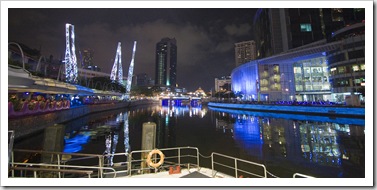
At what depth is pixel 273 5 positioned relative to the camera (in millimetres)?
6660

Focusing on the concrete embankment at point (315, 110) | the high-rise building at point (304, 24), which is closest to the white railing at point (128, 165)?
the concrete embankment at point (315, 110)

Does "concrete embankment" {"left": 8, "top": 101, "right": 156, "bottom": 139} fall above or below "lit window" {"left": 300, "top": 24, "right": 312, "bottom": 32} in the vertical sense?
below

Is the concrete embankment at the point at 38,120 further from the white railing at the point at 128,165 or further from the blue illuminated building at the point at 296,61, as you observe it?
the blue illuminated building at the point at 296,61

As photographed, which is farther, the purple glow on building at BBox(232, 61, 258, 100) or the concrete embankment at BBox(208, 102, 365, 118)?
the purple glow on building at BBox(232, 61, 258, 100)

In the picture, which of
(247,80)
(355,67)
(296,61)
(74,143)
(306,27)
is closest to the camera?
(74,143)

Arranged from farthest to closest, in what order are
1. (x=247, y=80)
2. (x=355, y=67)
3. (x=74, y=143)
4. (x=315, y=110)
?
1. (x=247, y=80)
2. (x=355, y=67)
3. (x=315, y=110)
4. (x=74, y=143)

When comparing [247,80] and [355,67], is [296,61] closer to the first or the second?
[247,80]

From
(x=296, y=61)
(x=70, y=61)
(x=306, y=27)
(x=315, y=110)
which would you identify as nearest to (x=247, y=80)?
(x=296, y=61)

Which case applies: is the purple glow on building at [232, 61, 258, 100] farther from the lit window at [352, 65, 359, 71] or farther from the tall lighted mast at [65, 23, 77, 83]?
the tall lighted mast at [65, 23, 77, 83]

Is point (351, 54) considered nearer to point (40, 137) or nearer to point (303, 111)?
point (303, 111)

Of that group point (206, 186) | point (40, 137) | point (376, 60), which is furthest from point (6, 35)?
point (40, 137)

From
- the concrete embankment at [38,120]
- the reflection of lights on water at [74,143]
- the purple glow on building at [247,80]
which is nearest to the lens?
the reflection of lights on water at [74,143]

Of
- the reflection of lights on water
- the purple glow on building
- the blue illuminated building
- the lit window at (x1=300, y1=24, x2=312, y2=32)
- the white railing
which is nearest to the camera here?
the white railing

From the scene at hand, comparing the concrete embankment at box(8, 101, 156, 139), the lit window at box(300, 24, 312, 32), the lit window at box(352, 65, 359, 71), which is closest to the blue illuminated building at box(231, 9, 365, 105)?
the lit window at box(300, 24, 312, 32)
